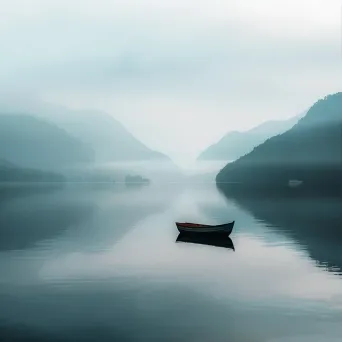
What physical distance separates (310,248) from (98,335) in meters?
49.0

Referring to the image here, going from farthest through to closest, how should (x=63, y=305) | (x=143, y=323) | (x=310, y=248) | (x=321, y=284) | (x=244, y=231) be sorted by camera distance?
(x=244, y=231) → (x=310, y=248) → (x=321, y=284) → (x=63, y=305) → (x=143, y=323)

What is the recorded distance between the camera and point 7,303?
43.9 metres

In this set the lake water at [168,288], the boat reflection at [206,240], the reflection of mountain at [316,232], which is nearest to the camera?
the lake water at [168,288]

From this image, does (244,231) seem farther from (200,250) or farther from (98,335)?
(98,335)

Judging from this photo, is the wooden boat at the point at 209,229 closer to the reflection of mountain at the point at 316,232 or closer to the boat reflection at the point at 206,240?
the boat reflection at the point at 206,240

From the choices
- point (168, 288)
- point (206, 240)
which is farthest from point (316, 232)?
point (168, 288)

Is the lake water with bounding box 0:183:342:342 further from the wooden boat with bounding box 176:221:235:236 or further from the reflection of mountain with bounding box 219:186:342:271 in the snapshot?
the wooden boat with bounding box 176:221:235:236

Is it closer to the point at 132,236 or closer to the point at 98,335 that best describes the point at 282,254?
the point at 132,236

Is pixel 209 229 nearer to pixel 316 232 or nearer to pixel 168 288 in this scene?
pixel 316 232

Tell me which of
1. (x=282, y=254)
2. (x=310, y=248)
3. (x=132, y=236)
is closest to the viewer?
(x=282, y=254)

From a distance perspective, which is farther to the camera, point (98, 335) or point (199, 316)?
point (199, 316)

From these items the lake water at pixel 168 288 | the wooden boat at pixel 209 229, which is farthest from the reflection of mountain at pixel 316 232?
the wooden boat at pixel 209 229

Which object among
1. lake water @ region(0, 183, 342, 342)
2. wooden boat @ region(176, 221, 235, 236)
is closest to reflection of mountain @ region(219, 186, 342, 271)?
lake water @ region(0, 183, 342, 342)

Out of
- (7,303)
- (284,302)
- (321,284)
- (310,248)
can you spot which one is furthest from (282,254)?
(7,303)
